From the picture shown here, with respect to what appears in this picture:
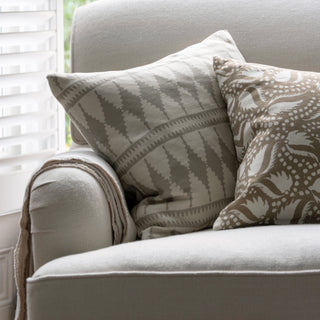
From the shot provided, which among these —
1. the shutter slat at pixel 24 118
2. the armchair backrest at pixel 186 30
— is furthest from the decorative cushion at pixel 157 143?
the shutter slat at pixel 24 118

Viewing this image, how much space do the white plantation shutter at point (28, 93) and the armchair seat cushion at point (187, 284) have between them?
0.78 meters

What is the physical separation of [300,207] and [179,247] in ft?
1.16

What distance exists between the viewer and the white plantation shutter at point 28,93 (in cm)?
193

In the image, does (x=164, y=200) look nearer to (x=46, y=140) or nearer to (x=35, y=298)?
(x=35, y=298)

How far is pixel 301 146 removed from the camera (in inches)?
58.4

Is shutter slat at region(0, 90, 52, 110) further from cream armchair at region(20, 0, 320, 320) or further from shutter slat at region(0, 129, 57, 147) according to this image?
cream armchair at region(20, 0, 320, 320)

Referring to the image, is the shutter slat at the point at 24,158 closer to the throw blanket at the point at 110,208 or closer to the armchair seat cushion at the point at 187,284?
the throw blanket at the point at 110,208

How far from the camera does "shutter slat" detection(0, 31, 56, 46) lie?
193cm

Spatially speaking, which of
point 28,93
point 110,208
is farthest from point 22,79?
point 110,208

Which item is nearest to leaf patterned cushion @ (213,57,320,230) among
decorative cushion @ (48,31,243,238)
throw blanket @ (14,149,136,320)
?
decorative cushion @ (48,31,243,238)

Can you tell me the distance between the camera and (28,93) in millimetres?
1997

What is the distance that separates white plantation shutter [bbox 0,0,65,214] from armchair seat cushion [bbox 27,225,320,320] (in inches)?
30.5

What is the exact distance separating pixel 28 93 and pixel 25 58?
0.10m

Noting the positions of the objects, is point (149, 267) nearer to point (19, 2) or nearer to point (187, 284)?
point (187, 284)
